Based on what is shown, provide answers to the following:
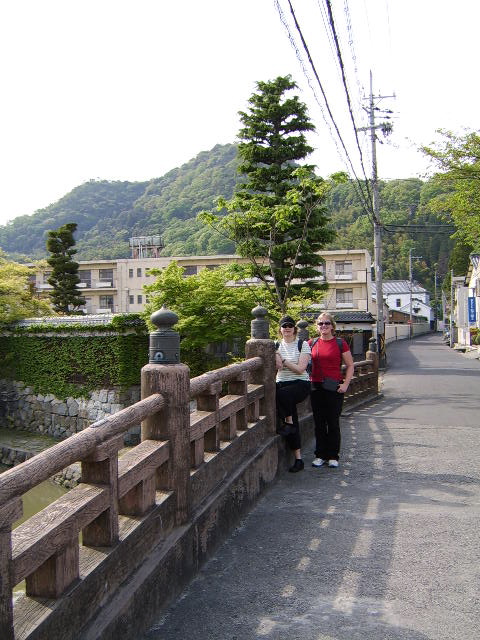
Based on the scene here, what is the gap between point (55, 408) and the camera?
89.7 feet

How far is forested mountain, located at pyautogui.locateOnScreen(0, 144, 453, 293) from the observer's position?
83375 mm

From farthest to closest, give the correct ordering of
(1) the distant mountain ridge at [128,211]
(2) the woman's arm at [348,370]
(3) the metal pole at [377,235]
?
(1) the distant mountain ridge at [128,211], (3) the metal pole at [377,235], (2) the woman's arm at [348,370]

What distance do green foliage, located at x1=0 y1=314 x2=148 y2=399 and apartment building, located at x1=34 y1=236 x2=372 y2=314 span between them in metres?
24.3

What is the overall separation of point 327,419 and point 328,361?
711 millimetres

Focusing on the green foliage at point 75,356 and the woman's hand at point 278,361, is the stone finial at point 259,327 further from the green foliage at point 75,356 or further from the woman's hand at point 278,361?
the green foliage at point 75,356

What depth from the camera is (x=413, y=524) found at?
5531mm

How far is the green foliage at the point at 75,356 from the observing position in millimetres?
25547

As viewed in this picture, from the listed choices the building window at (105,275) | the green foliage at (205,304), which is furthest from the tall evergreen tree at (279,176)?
the building window at (105,275)

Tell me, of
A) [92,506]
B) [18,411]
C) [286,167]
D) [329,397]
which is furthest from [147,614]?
[18,411]

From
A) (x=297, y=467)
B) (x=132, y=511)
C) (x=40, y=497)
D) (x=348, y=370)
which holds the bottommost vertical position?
(x=40, y=497)

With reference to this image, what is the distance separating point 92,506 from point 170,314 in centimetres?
155

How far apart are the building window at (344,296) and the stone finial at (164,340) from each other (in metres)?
49.3

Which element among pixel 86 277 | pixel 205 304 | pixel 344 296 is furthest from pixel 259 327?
pixel 86 277

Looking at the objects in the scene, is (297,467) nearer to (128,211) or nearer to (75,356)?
(75,356)
